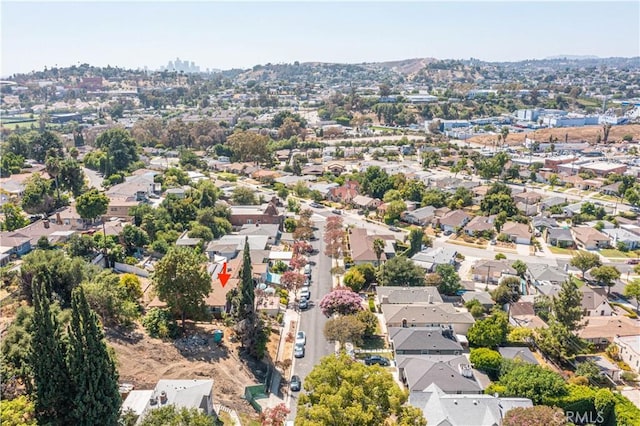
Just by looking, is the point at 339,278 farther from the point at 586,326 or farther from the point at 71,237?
the point at 71,237

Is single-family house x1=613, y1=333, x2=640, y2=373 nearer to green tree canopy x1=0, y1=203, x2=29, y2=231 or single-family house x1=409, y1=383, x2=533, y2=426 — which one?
single-family house x1=409, y1=383, x2=533, y2=426

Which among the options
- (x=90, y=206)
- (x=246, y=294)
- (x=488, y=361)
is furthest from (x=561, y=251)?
(x=90, y=206)

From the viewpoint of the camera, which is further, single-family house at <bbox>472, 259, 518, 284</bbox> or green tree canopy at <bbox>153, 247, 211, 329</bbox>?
single-family house at <bbox>472, 259, 518, 284</bbox>

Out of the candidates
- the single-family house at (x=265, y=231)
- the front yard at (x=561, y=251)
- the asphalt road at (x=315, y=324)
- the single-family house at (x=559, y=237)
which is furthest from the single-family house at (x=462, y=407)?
the single-family house at (x=559, y=237)

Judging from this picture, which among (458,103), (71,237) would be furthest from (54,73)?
(71,237)

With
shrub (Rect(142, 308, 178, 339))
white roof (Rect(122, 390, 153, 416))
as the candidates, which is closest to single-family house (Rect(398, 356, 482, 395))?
white roof (Rect(122, 390, 153, 416))

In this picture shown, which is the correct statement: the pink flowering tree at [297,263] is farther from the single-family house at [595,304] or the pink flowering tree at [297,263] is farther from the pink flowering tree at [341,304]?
the single-family house at [595,304]
